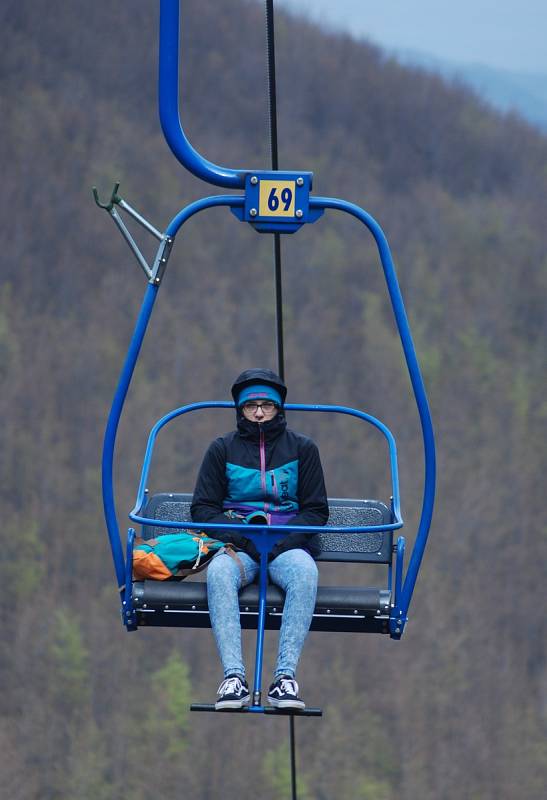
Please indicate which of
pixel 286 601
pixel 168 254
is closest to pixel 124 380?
pixel 168 254

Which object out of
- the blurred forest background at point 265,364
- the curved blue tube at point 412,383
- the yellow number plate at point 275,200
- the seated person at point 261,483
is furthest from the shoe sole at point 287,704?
the blurred forest background at point 265,364

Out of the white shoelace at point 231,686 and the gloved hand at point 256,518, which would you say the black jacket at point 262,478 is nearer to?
the gloved hand at point 256,518

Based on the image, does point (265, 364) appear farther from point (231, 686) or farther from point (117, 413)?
point (231, 686)

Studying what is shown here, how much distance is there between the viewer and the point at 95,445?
220 ft

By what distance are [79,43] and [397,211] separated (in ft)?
69.3

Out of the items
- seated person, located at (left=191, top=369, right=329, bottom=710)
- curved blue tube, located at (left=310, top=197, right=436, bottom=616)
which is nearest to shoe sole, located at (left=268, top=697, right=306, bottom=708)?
seated person, located at (left=191, top=369, right=329, bottom=710)

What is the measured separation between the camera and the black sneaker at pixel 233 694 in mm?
5215

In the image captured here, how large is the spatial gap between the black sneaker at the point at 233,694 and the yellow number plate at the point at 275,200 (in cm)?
162

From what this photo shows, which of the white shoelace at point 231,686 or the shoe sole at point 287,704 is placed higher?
the white shoelace at point 231,686

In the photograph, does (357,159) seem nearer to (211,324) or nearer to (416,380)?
(211,324)

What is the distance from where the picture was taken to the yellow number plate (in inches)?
223

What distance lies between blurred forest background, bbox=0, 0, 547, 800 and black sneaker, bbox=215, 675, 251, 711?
47.1 metres

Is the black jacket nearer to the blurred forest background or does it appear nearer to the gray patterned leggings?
A: the gray patterned leggings

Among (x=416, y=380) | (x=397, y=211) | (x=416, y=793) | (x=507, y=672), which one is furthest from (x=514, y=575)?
(x=416, y=380)
